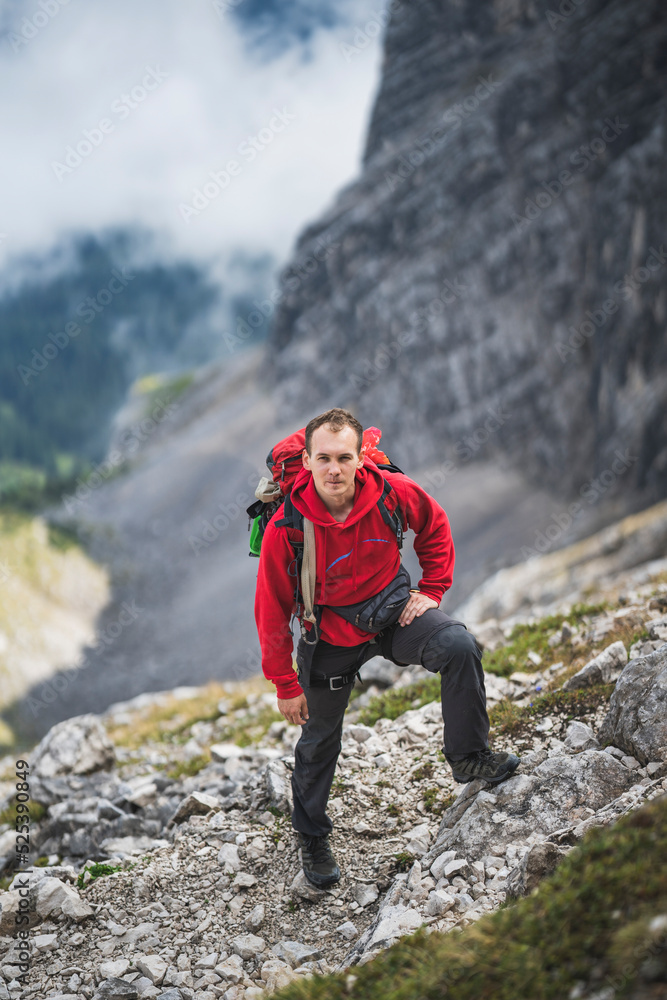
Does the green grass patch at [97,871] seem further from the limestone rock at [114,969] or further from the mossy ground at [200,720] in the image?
the mossy ground at [200,720]

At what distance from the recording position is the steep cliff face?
57844 millimetres

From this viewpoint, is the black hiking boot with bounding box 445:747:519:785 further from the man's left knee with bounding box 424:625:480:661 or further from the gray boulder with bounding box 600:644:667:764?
the man's left knee with bounding box 424:625:480:661

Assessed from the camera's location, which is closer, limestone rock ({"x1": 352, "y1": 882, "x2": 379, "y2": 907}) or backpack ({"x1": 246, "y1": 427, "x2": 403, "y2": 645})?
backpack ({"x1": 246, "y1": 427, "x2": 403, "y2": 645})

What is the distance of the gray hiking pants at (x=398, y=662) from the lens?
460cm

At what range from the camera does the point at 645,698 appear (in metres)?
4.96

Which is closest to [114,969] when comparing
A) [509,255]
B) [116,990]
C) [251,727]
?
[116,990]

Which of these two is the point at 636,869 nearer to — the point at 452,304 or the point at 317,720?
the point at 317,720

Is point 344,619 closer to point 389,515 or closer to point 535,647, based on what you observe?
point 389,515

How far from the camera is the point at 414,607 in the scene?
4.83 metres

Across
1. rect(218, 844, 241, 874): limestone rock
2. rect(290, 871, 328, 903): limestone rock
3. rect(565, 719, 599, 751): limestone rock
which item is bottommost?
rect(290, 871, 328, 903): limestone rock

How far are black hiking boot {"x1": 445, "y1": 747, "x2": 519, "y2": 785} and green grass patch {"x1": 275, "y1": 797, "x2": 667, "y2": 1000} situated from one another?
6.47 feet

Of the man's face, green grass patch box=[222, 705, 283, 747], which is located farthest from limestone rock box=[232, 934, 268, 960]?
green grass patch box=[222, 705, 283, 747]

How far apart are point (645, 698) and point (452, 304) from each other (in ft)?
253

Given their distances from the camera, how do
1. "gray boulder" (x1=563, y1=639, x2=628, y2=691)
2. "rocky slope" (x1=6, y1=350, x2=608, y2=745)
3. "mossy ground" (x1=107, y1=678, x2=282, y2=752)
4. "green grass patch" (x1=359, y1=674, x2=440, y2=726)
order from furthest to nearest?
"rocky slope" (x1=6, y1=350, x2=608, y2=745)
"mossy ground" (x1=107, y1=678, x2=282, y2=752)
"green grass patch" (x1=359, y1=674, x2=440, y2=726)
"gray boulder" (x1=563, y1=639, x2=628, y2=691)
